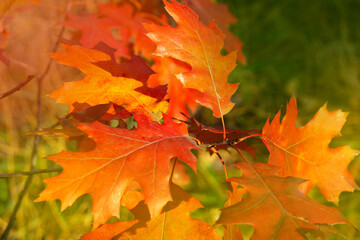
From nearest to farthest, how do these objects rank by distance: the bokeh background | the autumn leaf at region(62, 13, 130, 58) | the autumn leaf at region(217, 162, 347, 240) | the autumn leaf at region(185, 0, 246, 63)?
the autumn leaf at region(217, 162, 347, 240) → the autumn leaf at region(62, 13, 130, 58) → the autumn leaf at region(185, 0, 246, 63) → the bokeh background

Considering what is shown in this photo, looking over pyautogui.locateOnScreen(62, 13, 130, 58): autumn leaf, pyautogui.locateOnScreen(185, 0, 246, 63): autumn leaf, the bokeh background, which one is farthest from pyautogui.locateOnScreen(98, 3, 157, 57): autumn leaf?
the bokeh background

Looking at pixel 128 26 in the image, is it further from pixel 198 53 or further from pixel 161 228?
pixel 161 228

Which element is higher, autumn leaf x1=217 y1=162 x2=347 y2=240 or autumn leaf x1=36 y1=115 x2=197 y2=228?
autumn leaf x1=217 y1=162 x2=347 y2=240

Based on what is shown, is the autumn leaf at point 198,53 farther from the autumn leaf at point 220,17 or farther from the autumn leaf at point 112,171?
the autumn leaf at point 220,17

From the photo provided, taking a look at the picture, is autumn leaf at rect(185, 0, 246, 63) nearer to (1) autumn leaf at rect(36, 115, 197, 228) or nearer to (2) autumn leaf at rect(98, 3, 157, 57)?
(2) autumn leaf at rect(98, 3, 157, 57)

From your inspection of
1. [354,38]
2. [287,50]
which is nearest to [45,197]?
[287,50]

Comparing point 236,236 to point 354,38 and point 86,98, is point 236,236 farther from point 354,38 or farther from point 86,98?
point 354,38
